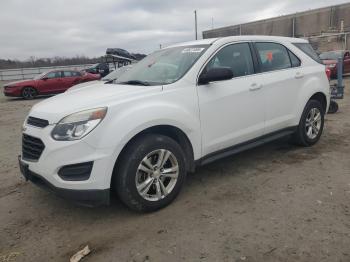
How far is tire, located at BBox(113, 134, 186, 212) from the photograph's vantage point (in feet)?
11.0

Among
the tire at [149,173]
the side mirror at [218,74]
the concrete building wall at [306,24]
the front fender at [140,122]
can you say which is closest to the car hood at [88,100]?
the front fender at [140,122]

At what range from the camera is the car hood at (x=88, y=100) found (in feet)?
11.0

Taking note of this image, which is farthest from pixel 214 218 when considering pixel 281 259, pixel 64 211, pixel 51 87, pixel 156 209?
pixel 51 87

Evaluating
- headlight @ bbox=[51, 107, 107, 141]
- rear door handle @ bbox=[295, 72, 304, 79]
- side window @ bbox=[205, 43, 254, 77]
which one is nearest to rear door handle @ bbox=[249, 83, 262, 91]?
side window @ bbox=[205, 43, 254, 77]

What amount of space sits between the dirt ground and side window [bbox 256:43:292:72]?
136 centimetres

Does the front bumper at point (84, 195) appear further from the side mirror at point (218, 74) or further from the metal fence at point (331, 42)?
the metal fence at point (331, 42)

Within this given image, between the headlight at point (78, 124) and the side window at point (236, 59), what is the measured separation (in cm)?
159

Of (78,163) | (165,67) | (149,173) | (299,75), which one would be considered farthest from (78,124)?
(299,75)

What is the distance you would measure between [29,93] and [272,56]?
1508 cm

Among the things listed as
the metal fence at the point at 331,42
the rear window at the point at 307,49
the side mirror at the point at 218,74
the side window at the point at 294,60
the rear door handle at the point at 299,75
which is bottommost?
the rear door handle at the point at 299,75

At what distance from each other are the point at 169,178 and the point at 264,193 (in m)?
1.09

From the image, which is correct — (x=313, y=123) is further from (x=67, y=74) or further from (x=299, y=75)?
(x=67, y=74)

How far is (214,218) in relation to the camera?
3.45 m

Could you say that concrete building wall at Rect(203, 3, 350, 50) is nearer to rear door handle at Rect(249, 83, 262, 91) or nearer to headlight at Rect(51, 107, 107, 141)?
rear door handle at Rect(249, 83, 262, 91)
